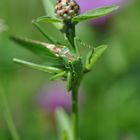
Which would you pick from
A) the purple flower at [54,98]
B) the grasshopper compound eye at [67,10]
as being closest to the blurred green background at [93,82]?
the purple flower at [54,98]

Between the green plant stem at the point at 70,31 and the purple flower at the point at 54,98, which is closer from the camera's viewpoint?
the green plant stem at the point at 70,31

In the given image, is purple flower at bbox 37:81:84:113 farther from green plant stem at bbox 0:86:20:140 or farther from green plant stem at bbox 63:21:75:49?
green plant stem at bbox 63:21:75:49

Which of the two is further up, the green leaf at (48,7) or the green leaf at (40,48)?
Answer: the green leaf at (48,7)

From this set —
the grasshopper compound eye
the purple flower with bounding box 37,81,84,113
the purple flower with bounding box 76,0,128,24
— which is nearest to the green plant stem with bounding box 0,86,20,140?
the grasshopper compound eye

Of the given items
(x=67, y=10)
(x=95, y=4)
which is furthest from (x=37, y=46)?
(x=95, y=4)

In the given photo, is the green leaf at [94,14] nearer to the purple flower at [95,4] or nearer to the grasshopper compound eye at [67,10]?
the grasshopper compound eye at [67,10]

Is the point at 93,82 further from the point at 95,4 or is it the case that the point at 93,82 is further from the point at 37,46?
the point at 37,46

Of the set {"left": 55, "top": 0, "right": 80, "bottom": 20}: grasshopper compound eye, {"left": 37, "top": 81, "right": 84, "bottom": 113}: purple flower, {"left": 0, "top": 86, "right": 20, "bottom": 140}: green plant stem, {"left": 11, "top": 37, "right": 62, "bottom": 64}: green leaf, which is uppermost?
{"left": 55, "top": 0, "right": 80, "bottom": 20}: grasshopper compound eye
